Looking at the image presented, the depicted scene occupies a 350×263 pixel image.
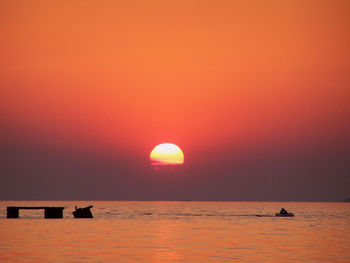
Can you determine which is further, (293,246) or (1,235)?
(1,235)

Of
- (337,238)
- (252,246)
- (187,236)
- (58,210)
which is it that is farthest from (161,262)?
(58,210)

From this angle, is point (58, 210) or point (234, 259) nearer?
point (234, 259)

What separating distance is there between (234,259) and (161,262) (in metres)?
5.78

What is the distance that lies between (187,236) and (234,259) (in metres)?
27.8

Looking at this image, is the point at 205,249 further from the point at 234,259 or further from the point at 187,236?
the point at 187,236

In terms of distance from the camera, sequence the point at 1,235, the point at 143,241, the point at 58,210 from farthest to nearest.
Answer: the point at 58,210, the point at 1,235, the point at 143,241

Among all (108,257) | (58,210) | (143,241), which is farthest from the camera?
(58,210)

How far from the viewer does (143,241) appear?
67.9m

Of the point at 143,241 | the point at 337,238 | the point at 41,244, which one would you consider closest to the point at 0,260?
the point at 41,244

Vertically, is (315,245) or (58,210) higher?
(58,210)

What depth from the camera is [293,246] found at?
204 feet

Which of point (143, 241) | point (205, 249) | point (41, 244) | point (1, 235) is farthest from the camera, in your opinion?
point (1, 235)

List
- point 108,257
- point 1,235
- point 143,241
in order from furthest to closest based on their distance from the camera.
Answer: point 1,235 < point 143,241 < point 108,257

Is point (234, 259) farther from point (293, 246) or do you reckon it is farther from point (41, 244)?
point (41, 244)
